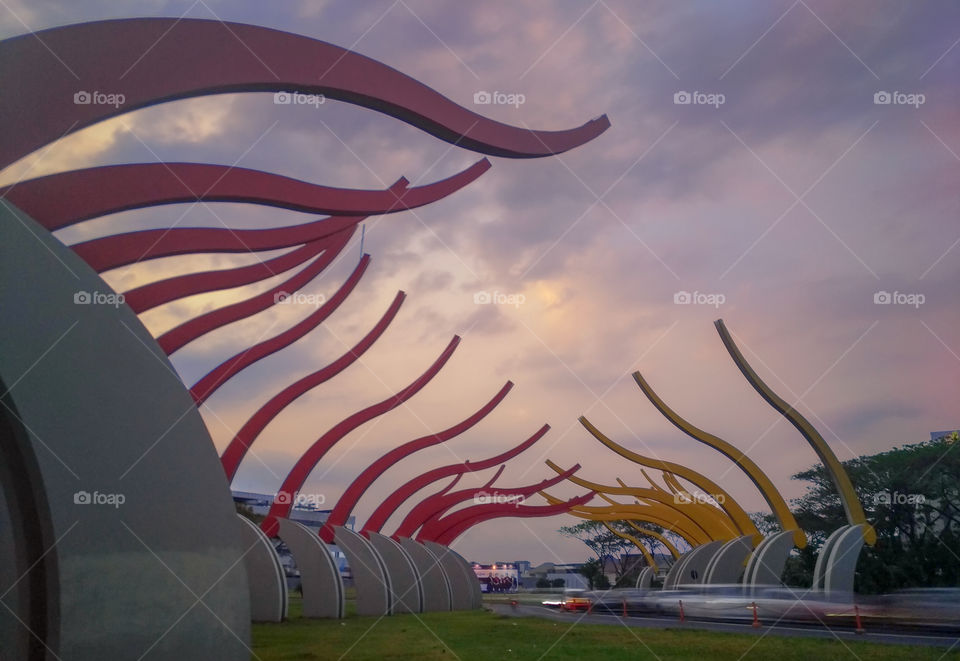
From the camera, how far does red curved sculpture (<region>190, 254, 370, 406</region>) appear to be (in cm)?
1612

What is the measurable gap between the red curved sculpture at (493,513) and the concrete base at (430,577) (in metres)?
7.55

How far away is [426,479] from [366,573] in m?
8.52

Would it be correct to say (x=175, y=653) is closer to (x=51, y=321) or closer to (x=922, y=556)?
(x=51, y=321)

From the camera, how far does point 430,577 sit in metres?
27.8

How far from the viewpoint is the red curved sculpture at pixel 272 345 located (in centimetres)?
1612

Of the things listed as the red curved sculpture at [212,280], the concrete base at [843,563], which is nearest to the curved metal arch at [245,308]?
the red curved sculpture at [212,280]

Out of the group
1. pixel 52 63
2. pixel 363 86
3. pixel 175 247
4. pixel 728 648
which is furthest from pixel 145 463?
pixel 728 648

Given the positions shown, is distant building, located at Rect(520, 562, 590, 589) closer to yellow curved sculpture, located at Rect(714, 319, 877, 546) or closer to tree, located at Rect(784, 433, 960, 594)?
tree, located at Rect(784, 433, 960, 594)

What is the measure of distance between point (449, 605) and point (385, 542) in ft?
20.4

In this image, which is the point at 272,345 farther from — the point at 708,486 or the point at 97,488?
the point at 708,486

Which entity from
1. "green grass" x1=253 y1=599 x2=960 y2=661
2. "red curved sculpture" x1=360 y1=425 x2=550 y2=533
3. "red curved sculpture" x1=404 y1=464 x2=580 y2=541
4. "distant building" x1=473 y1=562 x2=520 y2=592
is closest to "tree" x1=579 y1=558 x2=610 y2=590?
"distant building" x1=473 y1=562 x2=520 y2=592
